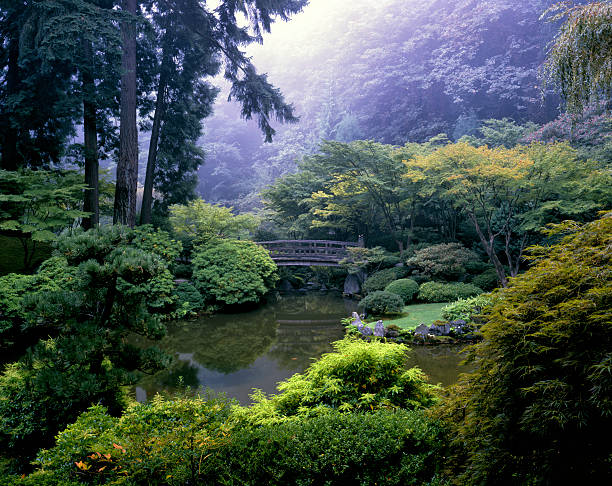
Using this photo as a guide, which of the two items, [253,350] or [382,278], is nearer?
[253,350]

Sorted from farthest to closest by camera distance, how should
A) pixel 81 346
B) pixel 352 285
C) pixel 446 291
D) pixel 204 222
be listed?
pixel 352 285 → pixel 204 222 → pixel 446 291 → pixel 81 346

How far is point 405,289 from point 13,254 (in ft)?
34.8

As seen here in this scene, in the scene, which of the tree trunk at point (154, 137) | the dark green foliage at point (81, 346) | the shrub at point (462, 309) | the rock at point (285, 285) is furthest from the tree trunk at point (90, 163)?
the shrub at point (462, 309)

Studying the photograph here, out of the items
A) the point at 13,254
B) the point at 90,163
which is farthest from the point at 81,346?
the point at 13,254

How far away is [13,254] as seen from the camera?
29.0 ft

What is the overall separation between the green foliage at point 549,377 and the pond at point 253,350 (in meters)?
3.69

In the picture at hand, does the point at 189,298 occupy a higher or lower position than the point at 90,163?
lower

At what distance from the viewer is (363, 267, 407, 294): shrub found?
1107 centimetres

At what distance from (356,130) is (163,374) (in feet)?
75.5

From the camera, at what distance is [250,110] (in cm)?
1187

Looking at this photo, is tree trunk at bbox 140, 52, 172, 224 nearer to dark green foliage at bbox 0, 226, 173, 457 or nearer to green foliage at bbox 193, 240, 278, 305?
green foliage at bbox 193, 240, 278, 305

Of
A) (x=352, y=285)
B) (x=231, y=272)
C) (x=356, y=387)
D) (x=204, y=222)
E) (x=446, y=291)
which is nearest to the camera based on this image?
(x=356, y=387)

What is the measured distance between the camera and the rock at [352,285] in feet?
42.7

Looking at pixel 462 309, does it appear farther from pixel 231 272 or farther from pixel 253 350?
pixel 231 272
